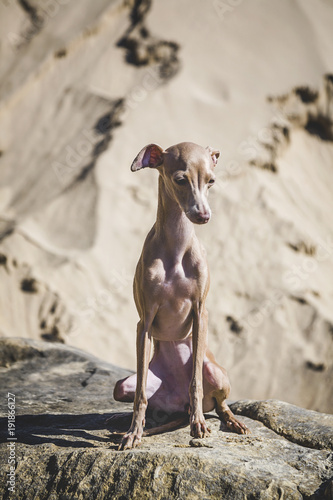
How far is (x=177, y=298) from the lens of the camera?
11.0 feet

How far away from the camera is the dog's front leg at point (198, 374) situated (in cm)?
318

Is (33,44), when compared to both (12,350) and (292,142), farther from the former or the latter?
(12,350)

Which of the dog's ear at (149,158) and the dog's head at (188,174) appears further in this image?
the dog's ear at (149,158)

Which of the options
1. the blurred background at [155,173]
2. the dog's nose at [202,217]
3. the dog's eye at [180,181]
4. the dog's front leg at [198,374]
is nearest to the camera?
the dog's nose at [202,217]

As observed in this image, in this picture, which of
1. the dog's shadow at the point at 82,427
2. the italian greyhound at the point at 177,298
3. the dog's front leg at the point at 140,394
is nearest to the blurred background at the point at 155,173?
the dog's shadow at the point at 82,427

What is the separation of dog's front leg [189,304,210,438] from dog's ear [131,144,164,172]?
3.05 feet

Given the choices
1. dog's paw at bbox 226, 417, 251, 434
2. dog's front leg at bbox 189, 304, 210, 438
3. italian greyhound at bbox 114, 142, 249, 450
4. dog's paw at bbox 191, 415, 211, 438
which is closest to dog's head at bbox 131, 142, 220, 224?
italian greyhound at bbox 114, 142, 249, 450

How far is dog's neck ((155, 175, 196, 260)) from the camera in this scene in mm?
3379

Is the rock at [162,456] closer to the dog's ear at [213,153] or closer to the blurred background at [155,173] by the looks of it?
the dog's ear at [213,153]

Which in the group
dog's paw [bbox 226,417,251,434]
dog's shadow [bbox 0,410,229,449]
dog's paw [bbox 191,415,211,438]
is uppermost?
dog's paw [bbox 191,415,211,438]

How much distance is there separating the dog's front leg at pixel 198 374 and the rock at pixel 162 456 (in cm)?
9

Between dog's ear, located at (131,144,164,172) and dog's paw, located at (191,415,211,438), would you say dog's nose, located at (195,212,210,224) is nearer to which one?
dog's ear, located at (131,144,164,172)

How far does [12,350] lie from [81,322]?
2.58 metres

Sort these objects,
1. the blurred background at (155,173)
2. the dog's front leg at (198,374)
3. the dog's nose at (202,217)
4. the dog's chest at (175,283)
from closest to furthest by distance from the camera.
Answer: the dog's nose at (202,217)
the dog's front leg at (198,374)
the dog's chest at (175,283)
the blurred background at (155,173)
